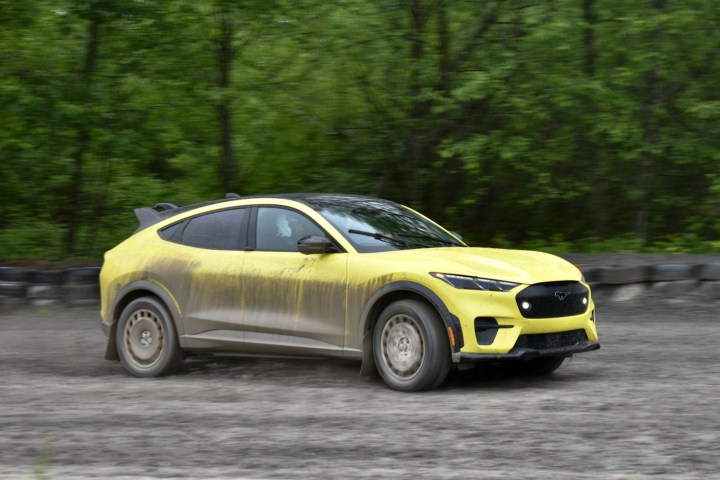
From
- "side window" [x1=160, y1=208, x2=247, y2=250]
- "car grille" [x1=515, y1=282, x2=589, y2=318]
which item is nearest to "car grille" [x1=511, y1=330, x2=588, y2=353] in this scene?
"car grille" [x1=515, y1=282, x2=589, y2=318]

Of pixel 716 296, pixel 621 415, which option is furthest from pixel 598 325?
pixel 621 415

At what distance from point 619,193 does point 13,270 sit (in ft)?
32.0

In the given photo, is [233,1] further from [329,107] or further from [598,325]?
[598,325]

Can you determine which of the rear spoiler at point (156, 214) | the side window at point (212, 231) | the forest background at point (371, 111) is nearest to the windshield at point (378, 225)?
the side window at point (212, 231)

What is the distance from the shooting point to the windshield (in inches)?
364

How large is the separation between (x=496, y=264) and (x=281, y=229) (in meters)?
2.00

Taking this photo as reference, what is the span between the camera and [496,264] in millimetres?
8656

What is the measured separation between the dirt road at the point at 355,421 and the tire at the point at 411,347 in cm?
13

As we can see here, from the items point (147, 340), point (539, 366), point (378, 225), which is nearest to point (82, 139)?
point (147, 340)

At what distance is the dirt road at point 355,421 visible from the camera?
6.19 m

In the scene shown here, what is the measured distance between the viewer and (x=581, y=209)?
62.4ft

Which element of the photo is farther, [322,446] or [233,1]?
[233,1]

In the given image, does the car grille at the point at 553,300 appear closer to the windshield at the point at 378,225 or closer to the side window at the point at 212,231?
the windshield at the point at 378,225

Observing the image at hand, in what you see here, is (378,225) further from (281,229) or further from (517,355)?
(517,355)
